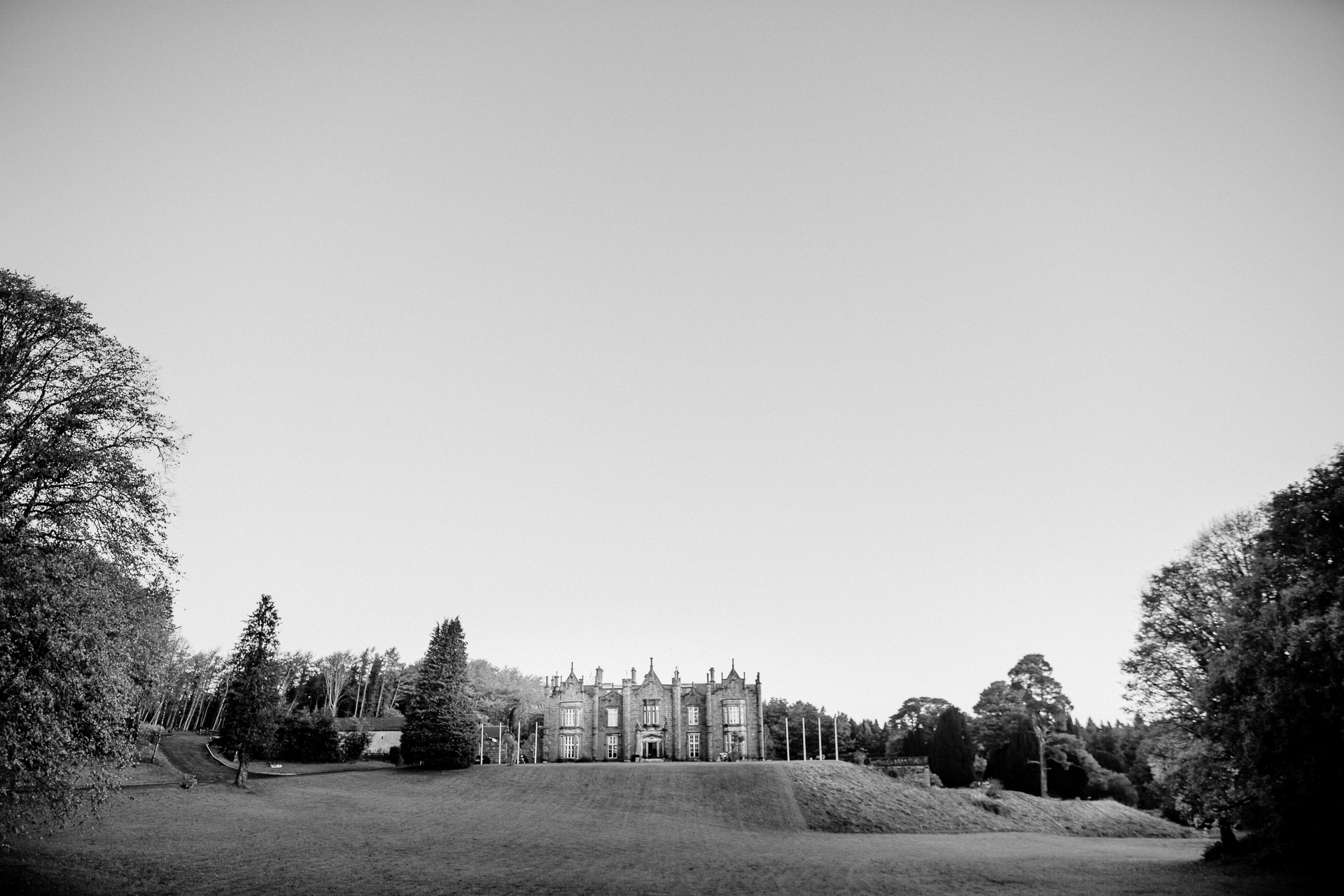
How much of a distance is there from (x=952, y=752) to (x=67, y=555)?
65.0 metres

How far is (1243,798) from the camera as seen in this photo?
26766 millimetres

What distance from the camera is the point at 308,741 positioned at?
6494cm

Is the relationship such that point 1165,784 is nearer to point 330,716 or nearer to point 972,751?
point 972,751

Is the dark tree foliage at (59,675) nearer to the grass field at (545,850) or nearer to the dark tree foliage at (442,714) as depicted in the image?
the grass field at (545,850)

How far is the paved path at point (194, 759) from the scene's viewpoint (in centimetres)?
5031

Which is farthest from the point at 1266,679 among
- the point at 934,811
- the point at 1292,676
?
the point at 934,811

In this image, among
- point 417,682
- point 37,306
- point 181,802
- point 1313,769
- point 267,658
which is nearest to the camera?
point 37,306

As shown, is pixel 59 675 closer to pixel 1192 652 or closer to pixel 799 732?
pixel 1192 652

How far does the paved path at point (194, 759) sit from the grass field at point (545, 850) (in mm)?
3227

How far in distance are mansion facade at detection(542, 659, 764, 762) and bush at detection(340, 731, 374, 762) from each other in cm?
1957

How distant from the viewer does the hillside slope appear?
1852 inches

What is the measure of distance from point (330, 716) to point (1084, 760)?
6666 cm

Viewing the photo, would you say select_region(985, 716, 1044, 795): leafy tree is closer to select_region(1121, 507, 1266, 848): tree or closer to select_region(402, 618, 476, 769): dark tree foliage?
select_region(1121, 507, 1266, 848): tree

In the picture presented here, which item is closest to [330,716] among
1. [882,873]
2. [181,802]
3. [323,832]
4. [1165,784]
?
[181,802]
